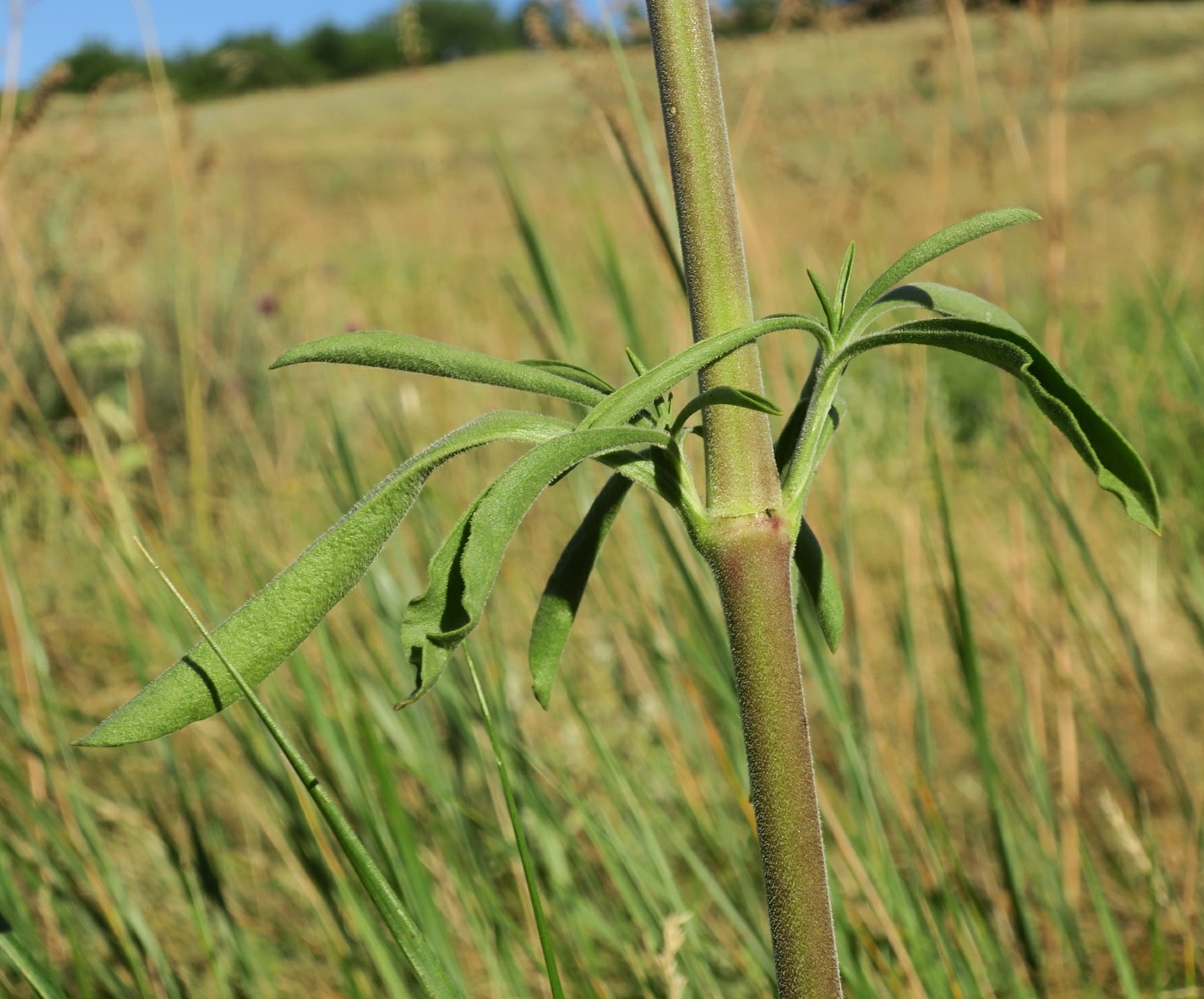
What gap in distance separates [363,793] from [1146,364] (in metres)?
1.12

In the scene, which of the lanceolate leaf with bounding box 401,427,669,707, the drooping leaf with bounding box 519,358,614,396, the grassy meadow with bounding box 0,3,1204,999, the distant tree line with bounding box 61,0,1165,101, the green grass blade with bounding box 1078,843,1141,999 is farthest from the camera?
the distant tree line with bounding box 61,0,1165,101

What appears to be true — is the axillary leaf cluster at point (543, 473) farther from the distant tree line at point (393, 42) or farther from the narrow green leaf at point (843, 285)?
the distant tree line at point (393, 42)

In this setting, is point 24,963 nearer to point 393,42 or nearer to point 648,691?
point 648,691

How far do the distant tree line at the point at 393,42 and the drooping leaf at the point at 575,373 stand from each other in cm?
65

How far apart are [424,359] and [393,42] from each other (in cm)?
1330

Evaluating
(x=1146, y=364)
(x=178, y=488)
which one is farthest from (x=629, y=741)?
(x=178, y=488)

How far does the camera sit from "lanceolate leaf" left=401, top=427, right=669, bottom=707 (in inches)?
13.3

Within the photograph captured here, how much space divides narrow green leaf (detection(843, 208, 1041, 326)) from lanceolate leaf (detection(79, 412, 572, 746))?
0.52 ft

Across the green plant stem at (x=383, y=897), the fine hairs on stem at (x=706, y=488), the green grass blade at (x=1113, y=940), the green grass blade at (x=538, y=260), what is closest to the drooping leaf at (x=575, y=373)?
the fine hairs on stem at (x=706, y=488)

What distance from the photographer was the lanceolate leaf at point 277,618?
348 mm

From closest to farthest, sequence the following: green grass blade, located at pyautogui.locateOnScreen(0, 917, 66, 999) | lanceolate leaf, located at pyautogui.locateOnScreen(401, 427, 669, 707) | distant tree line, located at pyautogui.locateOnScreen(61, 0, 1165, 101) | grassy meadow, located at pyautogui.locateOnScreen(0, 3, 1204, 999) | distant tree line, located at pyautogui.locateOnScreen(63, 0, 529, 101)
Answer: lanceolate leaf, located at pyautogui.locateOnScreen(401, 427, 669, 707) → green grass blade, located at pyautogui.locateOnScreen(0, 917, 66, 999) → grassy meadow, located at pyautogui.locateOnScreen(0, 3, 1204, 999) → distant tree line, located at pyautogui.locateOnScreen(61, 0, 1165, 101) → distant tree line, located at pyautogui.locateOnScreen(63, 0, 529, 101)

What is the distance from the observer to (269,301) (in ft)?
6.24

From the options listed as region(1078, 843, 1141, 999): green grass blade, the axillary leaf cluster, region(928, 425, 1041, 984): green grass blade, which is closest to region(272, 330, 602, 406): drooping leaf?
the axillary leaf cluster

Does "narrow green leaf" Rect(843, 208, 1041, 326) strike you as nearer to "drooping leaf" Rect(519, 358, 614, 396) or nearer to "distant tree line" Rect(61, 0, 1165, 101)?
"drooping leaf" Rect(519, 358, 614, 396)
